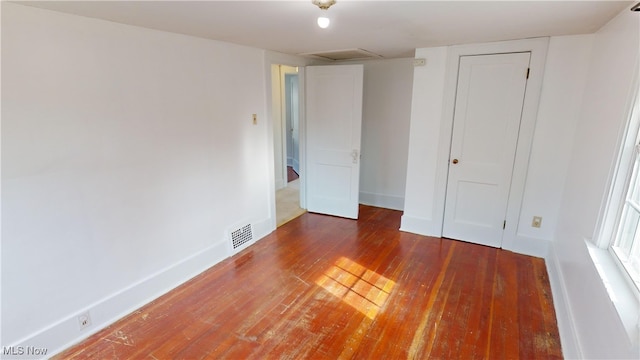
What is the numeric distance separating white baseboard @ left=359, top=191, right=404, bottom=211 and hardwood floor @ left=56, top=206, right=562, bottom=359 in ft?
3.99

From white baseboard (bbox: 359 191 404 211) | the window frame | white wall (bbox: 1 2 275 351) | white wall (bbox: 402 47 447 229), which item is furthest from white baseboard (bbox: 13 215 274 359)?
the window frame

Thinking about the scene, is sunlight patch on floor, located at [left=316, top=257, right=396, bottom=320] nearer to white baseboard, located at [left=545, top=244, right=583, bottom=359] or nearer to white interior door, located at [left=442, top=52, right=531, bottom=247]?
white baseboard, located at [left=545, top=244, right=583, bottom=359]

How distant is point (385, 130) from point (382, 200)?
1.04 metres

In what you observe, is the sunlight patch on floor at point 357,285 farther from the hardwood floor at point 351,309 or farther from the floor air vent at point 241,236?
the floor air vent at point 241,236

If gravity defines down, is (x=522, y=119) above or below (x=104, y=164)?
above

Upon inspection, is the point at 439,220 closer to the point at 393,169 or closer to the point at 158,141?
the point at 393,169

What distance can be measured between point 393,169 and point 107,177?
11.3 feet

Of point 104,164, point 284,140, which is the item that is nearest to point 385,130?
point 284,140

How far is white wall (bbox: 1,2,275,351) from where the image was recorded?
1759mm

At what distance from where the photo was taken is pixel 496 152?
3.22 m

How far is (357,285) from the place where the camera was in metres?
2.74

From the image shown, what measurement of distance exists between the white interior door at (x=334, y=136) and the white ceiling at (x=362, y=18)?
3.37ft

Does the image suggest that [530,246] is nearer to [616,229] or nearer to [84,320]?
[616,229]

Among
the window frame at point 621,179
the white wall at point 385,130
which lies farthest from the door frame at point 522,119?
the window frame at point 621,179
